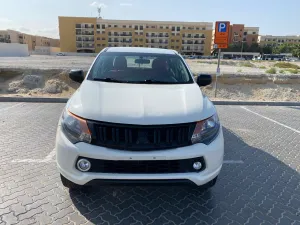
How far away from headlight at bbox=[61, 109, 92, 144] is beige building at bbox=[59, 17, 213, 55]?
286ft

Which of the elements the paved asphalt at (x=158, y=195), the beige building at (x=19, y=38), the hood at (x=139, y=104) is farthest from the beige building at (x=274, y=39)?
the hood at (x=139, y=104)

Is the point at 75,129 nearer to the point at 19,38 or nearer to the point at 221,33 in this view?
the point at 221,33

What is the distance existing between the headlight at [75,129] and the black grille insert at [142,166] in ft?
0.65

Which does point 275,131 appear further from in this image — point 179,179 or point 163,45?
point 163,45

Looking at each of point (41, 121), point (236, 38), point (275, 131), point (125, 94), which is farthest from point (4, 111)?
point (236, 38)

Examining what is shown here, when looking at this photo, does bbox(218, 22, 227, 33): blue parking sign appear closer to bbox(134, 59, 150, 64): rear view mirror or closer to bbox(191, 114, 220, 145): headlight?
bbox(134, 59, 150, 64): rear view mirror

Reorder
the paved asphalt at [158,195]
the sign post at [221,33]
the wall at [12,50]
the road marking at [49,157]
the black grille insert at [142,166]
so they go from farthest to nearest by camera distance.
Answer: the wall at [12,50] < the sign post at [221,33] < the road marking at [49,157] < the paved asphalt at [158,195] < the black grille insert at [142,166]

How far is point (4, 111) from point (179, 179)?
666cm

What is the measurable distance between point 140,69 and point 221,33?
6872 millimetres

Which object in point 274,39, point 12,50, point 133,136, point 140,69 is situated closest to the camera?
point 133,136

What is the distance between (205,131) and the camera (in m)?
2.42

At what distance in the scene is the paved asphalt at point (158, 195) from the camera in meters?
2.55

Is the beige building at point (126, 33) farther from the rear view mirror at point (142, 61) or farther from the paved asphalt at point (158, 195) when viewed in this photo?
the paved asphalt at point (158, 195)

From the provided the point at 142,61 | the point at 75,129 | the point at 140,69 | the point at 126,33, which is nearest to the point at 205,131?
the point at 75,129
